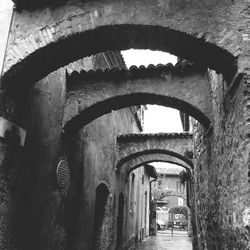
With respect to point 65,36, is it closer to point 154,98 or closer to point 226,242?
point 154,98

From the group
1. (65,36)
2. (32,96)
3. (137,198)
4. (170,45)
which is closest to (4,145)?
(32,96)

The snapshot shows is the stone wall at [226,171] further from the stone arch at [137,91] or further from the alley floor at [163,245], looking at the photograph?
the alley floor at [163,245]

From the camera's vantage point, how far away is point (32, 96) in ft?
15.9

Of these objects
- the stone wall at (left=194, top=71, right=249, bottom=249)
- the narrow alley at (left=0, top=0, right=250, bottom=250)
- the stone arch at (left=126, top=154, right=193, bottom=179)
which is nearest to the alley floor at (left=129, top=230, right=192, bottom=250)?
the stone arch at (left=126, top=154, right=193, bottom=179)

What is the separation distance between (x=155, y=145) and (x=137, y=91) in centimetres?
398

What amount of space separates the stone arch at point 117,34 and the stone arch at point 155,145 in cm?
580

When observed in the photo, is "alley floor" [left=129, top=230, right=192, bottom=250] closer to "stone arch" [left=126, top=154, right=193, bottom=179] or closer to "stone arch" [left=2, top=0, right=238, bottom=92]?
"stone arch" [left=126, top=154, right=193, bottom=179]

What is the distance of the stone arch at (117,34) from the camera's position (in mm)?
3582

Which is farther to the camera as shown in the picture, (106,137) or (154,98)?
(106,137)

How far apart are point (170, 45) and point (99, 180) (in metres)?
5.30

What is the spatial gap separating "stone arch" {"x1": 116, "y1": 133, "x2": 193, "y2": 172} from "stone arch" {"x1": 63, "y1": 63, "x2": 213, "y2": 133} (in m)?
3.54

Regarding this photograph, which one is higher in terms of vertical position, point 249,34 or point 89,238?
point 249,34

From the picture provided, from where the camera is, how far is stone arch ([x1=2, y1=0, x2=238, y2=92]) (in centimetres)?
358

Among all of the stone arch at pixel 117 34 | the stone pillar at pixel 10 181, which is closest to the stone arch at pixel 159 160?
the stone pillar at pixel 10 181
